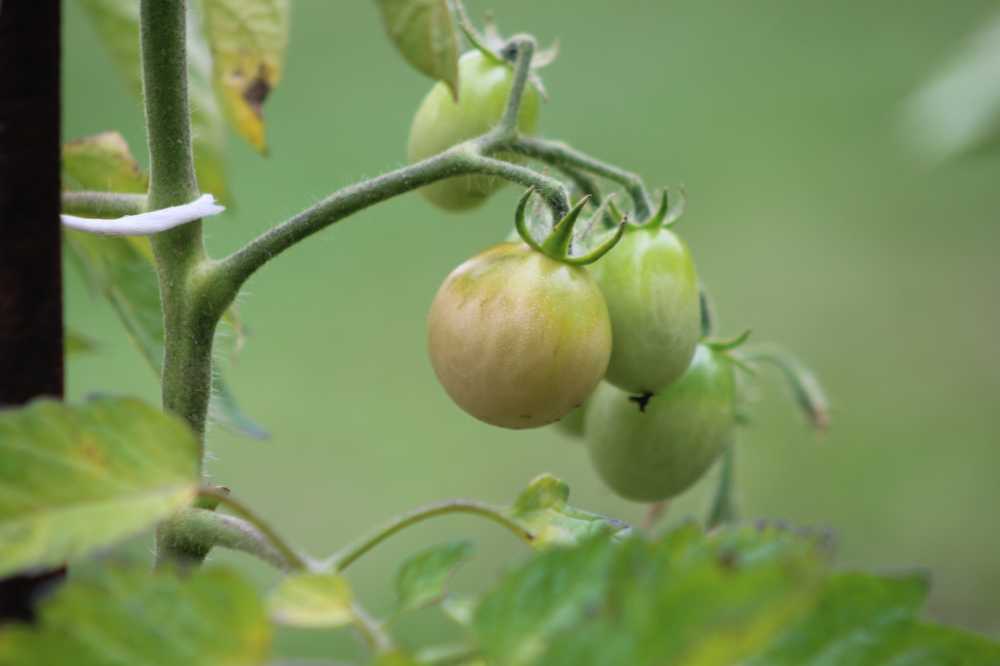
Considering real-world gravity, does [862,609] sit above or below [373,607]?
above

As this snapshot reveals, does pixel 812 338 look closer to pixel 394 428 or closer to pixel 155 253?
Result: pixel 394 428

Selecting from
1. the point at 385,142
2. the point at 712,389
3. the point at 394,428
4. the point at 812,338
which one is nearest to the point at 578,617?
the point at 712,389

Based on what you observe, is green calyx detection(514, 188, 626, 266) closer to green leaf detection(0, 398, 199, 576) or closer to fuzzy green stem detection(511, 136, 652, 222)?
fuzzy green stem detection(511, 136, 652, 222)

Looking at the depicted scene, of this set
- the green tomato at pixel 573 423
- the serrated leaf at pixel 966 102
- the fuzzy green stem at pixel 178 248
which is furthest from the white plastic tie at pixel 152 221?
the serrated leaf at pixel 966 102

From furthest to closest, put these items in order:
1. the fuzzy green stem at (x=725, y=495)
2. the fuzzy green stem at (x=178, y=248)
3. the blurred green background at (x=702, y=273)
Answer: the blurred green background at (x=702, y=273), the fuzzy green stem at (x=725, y=495), the fuzzy green stem at (x=178, y=248)

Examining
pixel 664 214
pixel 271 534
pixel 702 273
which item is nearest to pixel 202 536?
pixel 271 534

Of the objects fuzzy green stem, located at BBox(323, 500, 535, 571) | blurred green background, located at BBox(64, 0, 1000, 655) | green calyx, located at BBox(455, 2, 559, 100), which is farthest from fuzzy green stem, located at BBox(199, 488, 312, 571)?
blurred green background, located at BBox(64, 0, 1000, 655)

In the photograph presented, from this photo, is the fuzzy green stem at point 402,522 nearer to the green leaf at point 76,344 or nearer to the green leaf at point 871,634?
the green leaf at point 871,634

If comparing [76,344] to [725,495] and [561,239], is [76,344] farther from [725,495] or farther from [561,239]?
[725,495]
